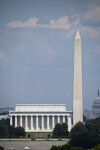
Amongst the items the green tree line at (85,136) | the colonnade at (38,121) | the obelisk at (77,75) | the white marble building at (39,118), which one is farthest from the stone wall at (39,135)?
the white marble building at (39,118)

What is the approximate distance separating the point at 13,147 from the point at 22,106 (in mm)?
41876

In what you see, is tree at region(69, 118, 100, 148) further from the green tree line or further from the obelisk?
the obelisk

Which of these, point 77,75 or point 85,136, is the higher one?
point 77,75

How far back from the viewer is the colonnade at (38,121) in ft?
537

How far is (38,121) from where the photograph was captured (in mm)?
165875

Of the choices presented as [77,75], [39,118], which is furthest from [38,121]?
[77,75]

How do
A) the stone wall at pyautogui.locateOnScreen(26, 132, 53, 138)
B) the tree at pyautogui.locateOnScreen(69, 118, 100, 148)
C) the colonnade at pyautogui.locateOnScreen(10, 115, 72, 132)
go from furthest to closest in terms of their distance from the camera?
the colonnade at pyautogui.locateOnScreen(10, 115, 72, 132) → the stone wall at pyautogui.locateOnScreen(26, 132, 53, 138) → the tree at pyautogui.locateOnScreen(69, 118, 100, 148)

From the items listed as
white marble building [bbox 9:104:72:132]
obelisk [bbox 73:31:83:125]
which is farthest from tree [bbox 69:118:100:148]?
white marble building [bbox 9:104:72:132]

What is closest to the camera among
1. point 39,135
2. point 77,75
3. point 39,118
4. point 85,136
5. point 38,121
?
point 85,136

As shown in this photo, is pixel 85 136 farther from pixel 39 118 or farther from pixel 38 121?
pixel 39 118

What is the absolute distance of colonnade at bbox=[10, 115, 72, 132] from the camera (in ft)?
537

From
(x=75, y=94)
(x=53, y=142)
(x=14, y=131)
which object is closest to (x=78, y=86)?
(x=75, y=94)

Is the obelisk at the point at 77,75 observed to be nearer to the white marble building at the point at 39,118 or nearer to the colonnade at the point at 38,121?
the colonnade at the point at 38,121

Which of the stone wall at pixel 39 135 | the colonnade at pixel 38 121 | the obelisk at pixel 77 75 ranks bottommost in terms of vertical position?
the stone wall at pixel 39 135
